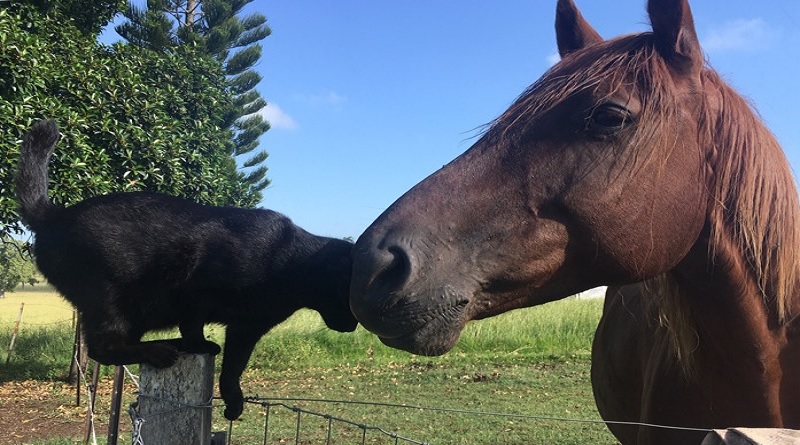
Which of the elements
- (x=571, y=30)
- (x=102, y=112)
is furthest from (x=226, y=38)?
(x=571, y=30)

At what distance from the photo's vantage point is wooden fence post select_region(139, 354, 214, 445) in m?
1.66

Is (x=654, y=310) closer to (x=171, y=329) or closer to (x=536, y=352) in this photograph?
(x=171, y=329)

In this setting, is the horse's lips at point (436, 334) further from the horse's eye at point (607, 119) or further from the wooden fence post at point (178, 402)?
the wooden fence post at point (178, 402)

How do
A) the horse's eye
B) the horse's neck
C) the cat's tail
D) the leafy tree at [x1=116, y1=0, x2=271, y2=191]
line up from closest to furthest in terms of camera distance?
the horse's eye → the horse's neck → the cat's tail → the leafy tree at [x1=116, y1=0, x2=271, y2=191]

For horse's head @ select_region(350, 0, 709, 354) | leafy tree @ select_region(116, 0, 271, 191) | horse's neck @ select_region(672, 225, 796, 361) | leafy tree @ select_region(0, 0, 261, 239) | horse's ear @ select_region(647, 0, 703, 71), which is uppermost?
leafy tree @ select_region(116, 0, 271, 191)

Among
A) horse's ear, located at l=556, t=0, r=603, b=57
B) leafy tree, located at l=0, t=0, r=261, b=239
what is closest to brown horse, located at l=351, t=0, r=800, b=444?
horse's ear, located at l=556, t=0, r=603, b=57

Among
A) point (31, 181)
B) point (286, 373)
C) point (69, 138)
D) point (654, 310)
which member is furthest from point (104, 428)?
point (654, 310)

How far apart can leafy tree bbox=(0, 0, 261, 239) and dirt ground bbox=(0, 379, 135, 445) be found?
2438mm

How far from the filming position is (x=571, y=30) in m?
1.87

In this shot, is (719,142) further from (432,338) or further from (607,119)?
(432,338)

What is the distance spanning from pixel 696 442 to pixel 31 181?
249 centimetres

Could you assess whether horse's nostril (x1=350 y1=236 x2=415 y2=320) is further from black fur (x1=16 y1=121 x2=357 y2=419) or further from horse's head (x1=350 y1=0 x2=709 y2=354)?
black fur (x1=16 y1=121 x2=357 y2=419)

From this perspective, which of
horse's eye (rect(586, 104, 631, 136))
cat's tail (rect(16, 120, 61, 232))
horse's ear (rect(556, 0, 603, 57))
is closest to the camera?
horse's eye (rect(586, 104, 631, 136))

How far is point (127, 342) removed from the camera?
1.63 meters
